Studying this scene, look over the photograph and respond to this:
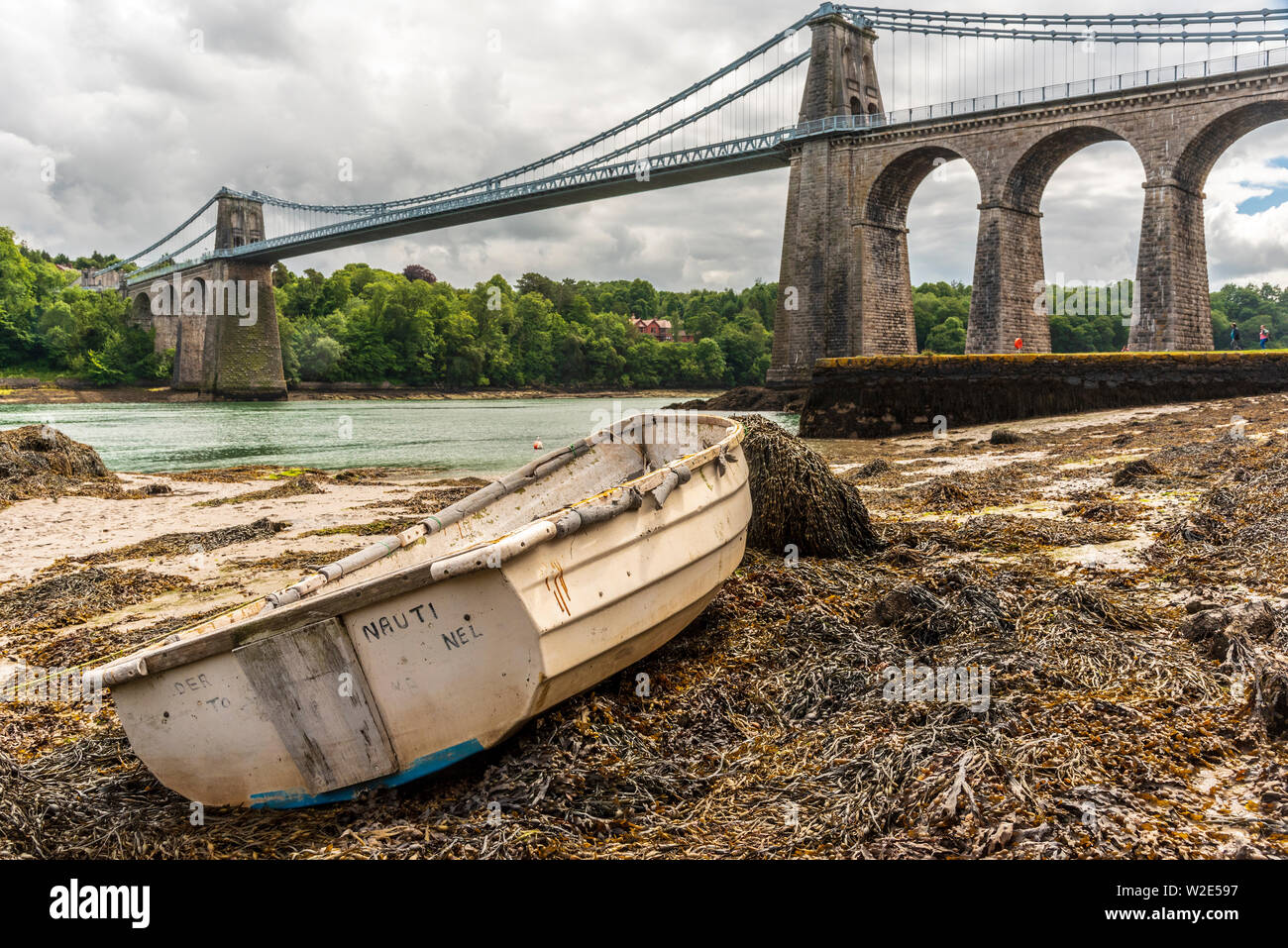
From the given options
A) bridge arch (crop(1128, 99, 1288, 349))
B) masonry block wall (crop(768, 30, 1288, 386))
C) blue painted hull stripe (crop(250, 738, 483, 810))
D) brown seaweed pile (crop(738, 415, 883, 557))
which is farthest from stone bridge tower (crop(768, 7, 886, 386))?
blue painted hull stripe (crop(250, 738, 483, 810))

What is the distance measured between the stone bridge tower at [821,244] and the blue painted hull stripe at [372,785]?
42.1m

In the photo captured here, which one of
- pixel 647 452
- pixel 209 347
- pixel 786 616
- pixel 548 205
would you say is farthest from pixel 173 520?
pixel 209 347

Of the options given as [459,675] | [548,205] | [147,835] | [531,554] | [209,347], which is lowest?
[147,835]

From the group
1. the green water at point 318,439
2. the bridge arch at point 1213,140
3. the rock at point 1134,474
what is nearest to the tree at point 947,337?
the green water at point 318,439

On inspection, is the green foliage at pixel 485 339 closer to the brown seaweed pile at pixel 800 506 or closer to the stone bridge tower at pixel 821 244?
the stone bridge tower at pixel 821 244

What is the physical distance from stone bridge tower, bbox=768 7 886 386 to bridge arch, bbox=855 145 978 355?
43cm

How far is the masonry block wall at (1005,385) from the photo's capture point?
18875mm

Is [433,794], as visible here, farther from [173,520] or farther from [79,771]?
[173,520]

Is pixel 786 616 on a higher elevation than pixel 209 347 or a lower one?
lower

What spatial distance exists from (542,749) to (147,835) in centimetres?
135

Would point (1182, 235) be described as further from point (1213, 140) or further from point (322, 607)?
point (322, 607)

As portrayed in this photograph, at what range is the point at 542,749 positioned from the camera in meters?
3.38

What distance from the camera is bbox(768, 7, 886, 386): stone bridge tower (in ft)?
145

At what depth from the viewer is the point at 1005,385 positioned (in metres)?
21.2
